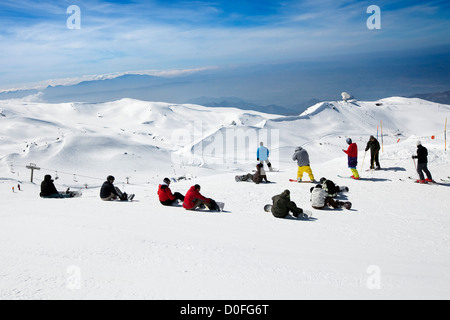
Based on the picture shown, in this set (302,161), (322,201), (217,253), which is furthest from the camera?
(302,161)

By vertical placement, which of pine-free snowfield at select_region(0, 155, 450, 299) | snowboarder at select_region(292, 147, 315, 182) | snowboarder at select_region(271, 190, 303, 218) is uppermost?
snowboarder at select_region(292, 147, 315, 182)

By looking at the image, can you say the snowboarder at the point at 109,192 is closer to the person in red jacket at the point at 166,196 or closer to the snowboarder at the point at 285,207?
the person in red jacket at the point at 166,196

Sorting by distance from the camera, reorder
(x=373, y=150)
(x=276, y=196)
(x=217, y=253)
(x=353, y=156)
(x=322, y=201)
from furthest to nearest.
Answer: (x=373, y=150)
(x=353, y=156)
(x=322, y=201)
(x=276, y=196)
(x=217, y=253)

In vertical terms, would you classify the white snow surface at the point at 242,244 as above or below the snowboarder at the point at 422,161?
below

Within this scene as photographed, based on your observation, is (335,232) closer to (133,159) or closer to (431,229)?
(431,229)

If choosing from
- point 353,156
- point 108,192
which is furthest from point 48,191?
point 353,156

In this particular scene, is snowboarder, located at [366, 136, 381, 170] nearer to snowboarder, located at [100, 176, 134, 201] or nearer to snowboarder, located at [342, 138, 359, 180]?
snowboarder, located at [342, 138, 359, 180]

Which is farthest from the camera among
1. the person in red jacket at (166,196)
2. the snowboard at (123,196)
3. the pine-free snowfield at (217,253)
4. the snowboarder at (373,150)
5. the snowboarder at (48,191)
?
the snowboarder at (373,150)

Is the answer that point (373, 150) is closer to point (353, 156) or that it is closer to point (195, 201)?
point (353, 156)

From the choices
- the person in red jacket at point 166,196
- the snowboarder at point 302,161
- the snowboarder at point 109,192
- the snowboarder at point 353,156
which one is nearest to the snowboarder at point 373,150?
the snowboarder at point 353,156

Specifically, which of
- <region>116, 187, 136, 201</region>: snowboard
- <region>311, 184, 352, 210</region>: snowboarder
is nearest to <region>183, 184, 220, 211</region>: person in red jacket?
<region>116, 187, 136, 201</region>: snowboard
